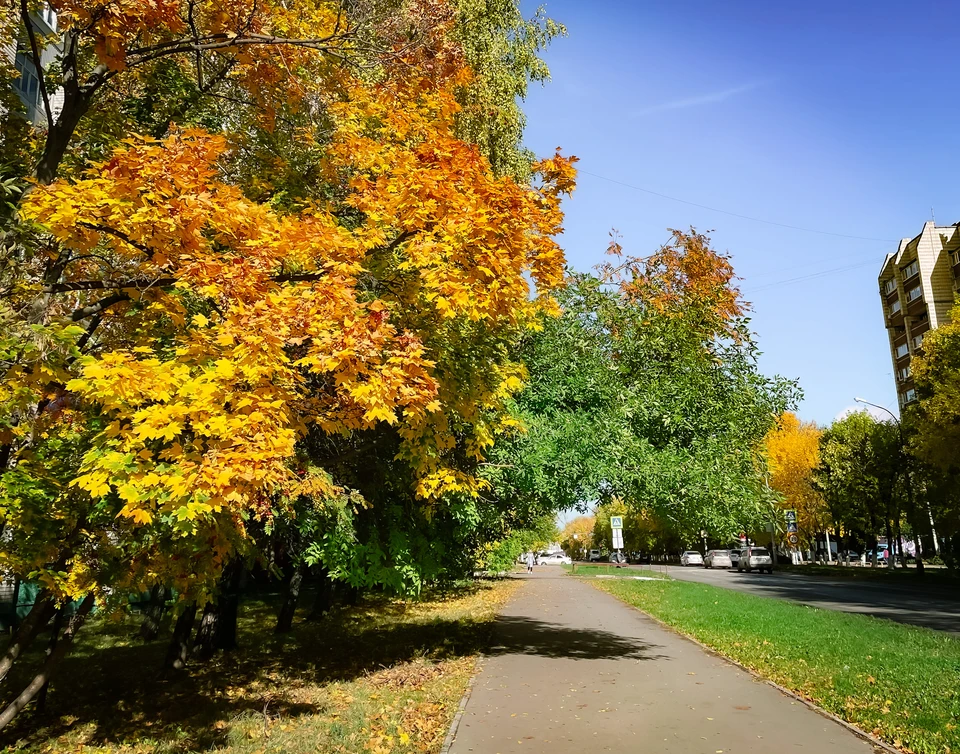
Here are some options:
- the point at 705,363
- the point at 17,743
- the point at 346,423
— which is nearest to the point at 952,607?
the point at 705,363

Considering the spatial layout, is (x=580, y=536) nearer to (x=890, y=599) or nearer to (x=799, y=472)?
(x=799, y=472)

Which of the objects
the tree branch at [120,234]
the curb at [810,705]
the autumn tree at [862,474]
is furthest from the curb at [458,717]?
the autumn tree at [862,474]

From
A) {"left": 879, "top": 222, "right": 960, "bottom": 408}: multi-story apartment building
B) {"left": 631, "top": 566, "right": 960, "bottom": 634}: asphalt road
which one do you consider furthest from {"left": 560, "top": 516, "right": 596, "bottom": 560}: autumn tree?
{"left": 631, "top": 566, "right": 960, "bottom": 634}: asphalt road

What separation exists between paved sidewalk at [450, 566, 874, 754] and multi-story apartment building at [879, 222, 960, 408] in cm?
5720

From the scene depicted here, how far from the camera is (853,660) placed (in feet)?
33.4

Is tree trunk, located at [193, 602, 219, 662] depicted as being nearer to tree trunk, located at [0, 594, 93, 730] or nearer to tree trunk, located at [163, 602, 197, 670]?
tree trunk, located at [163, 602, 197, 670]

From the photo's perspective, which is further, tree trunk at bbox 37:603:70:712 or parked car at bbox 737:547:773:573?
parked car at bbox 737:547:773:573

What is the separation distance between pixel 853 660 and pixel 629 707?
4.49m

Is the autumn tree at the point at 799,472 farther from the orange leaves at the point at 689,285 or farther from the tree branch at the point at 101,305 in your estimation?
the tree branch at the point at 101,305

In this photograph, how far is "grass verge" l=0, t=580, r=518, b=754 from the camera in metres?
7.12

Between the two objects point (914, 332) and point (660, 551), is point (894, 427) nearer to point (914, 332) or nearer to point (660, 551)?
point (914, 332)

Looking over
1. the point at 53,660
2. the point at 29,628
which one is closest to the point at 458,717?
the point at 53,660

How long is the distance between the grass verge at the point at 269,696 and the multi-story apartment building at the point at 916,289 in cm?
5851

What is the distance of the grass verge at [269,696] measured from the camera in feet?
23.4
